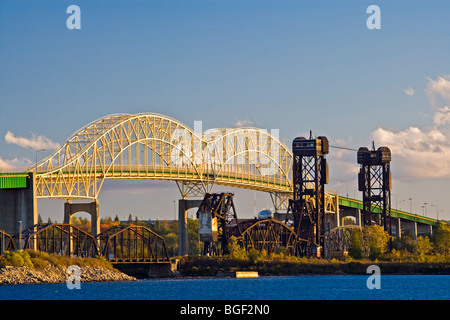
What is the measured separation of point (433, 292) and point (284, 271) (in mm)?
58784

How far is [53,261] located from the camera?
135000 millimetres

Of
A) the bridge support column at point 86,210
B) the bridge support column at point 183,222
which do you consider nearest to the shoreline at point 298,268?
the bridge support column at point 86,210

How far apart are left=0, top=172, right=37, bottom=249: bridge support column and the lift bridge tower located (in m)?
57.3

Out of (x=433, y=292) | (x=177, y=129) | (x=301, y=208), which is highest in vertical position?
(x=177, y=129)

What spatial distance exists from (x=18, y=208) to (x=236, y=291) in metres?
49.1

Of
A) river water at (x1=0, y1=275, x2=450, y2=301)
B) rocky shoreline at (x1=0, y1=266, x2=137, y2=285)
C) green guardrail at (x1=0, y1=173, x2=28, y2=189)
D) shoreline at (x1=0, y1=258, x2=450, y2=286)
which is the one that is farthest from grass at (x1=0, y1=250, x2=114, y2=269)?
green guardrail at (x1=0, y1=173, x2=28, y2=189)

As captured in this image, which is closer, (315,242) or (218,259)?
(218,259)

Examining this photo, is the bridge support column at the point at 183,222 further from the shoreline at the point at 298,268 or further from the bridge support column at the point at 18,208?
Result: the bridge support column at the point at 18,208

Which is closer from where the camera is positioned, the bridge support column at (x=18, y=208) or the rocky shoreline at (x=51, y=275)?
the rocky shoreline at (x=51, y=275)

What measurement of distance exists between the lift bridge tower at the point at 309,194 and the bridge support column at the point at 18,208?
57332 millimetres

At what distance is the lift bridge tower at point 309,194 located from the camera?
7392 inches
